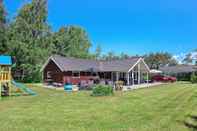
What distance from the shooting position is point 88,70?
145 ft

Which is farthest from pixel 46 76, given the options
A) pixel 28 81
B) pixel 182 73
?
pixel 182 73

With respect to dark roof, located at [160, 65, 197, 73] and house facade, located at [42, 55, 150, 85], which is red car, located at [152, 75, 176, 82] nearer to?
house facade, located at [42, 55, 150, 85]

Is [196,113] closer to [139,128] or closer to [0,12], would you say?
[139,128]

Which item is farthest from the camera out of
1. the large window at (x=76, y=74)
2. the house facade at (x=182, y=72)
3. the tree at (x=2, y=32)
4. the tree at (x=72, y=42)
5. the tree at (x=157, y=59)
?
the tree at (x=157, y=59)

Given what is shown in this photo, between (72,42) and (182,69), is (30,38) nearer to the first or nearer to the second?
(72,42)

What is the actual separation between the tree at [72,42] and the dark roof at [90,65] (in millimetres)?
20114

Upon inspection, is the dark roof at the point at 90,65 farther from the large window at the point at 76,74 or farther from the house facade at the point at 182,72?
the house facade at the point at 182,72

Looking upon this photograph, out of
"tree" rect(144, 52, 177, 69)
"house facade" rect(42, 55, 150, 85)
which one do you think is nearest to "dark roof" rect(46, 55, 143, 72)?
"house facade" rect(42, 55, 150, 85)

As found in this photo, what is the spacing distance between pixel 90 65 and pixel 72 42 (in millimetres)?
25082

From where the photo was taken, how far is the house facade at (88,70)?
41781 millimetres

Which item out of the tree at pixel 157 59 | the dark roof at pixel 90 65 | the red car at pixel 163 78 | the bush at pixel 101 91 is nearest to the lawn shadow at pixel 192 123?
the bush at pixel 101 91

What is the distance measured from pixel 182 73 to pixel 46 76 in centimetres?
3837

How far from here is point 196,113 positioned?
14453 millimetres

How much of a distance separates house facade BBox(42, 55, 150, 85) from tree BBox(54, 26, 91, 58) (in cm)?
2011
